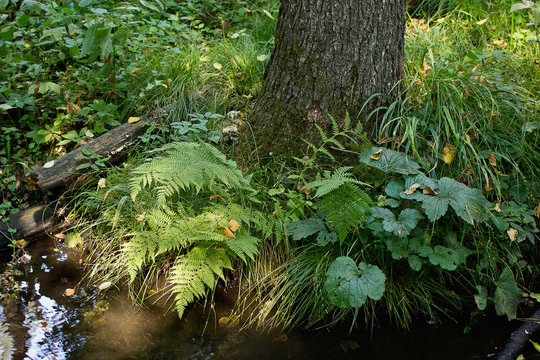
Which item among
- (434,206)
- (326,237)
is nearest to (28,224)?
(326,237)

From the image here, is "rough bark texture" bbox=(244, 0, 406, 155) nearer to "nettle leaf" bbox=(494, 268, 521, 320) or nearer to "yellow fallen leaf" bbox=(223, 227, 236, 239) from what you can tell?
"yellow fallen leaf" bbox=(223, 227, 236, 239)

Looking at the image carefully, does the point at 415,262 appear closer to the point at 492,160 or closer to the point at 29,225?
the point at 492,160

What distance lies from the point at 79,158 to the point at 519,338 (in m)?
3.18

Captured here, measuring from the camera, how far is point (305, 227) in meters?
2.63

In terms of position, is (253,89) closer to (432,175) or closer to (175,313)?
(432,175)

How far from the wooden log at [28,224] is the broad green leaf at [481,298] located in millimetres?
2930

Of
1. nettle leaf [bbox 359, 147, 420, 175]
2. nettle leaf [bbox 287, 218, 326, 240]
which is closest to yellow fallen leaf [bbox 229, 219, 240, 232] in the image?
nettle leaf [bbox 287, 218, 326, 240]

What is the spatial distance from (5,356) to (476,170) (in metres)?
2.94

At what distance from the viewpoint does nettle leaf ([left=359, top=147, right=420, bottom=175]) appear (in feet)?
8.91

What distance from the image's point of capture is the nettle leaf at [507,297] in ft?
8.36

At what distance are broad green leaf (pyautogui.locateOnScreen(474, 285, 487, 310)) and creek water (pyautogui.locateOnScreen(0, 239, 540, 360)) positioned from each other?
16 cm

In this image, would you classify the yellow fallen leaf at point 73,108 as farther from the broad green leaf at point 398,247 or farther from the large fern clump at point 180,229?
the broad green leaf at point 398,247

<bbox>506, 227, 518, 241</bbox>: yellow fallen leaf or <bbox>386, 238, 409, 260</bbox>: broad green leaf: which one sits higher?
<bbox>506, 227, 518, 241</bbox>: yellow fallen leaf

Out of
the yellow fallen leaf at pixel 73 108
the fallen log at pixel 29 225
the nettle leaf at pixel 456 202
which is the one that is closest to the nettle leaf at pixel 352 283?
the nettle leaf at pixel 456 202
